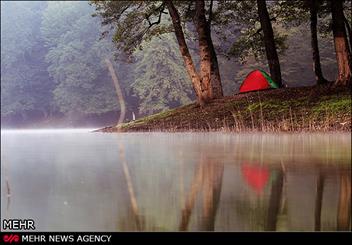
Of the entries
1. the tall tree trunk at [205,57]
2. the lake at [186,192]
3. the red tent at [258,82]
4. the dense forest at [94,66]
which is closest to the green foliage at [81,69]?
the dense forest at [94,66]

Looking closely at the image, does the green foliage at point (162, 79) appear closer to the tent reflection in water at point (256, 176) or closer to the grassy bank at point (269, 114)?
the grassy bank at point (269, 114)

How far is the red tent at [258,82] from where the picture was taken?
2375 cm

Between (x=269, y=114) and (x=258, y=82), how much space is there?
718 centimetres

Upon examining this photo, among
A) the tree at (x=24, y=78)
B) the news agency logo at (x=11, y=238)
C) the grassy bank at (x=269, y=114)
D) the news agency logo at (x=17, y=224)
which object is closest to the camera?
the news agency logo at (x=11, y=238)

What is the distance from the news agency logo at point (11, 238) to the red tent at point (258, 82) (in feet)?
67.8

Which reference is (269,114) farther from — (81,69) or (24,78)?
(24,78)

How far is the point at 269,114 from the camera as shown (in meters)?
17.3

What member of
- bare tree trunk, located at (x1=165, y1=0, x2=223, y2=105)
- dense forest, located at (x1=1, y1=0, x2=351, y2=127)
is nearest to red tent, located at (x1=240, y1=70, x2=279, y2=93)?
bare tree trunk, located at (x1=165, y1=0, x2=223, y2=105)

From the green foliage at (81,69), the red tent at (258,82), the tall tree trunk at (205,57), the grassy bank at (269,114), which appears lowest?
the grassy bank at (269,114)

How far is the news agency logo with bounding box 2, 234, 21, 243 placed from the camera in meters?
3.61

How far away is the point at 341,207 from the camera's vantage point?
4.47 meters

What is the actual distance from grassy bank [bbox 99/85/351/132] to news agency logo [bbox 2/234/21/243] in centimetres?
1132

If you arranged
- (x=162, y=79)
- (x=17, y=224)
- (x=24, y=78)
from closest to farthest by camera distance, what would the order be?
(x=17, y=224) → (x=162, y=79) → (x=24, y=78)

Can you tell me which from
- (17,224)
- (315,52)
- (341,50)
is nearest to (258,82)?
(315,52)
